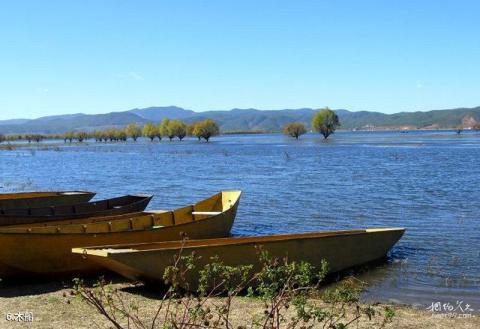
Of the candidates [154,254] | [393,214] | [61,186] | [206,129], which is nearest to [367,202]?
[393,214]

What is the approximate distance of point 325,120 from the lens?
144750 mm

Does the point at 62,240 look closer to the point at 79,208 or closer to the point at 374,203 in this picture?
the point at 79,208

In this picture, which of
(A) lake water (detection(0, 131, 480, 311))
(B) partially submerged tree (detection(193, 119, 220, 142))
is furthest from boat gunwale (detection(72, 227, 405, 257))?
(B) partially submerged tree (detection(193, 119, 220, 142))

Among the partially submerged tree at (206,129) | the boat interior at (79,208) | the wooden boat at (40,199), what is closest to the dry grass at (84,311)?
the boat interior at (79,208)

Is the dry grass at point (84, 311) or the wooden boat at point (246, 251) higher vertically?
the wooden boat at point (246, 251)

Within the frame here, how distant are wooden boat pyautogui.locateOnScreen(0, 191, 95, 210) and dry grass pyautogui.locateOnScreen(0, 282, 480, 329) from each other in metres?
9.23

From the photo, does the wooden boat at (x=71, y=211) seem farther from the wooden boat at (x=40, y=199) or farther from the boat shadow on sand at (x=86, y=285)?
the boat shadow on sand at (x=86, y=285)

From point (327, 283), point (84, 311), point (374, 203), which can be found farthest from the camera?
point (374, 203)

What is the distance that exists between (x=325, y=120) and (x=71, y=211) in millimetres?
129693

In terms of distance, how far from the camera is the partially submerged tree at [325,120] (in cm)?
14175

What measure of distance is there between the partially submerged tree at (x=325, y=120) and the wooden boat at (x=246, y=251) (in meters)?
128

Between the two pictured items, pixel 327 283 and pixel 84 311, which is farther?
pixel 327 283

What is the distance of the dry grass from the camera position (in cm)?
987

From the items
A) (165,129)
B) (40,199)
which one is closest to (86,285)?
(40,199)
